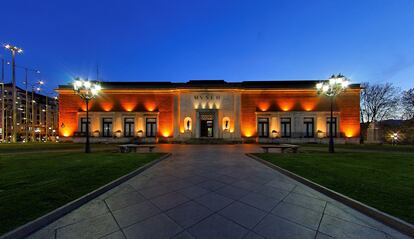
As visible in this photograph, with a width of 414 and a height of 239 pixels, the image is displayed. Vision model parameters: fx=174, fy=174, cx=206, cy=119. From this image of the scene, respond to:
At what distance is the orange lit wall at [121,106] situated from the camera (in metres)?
25.8

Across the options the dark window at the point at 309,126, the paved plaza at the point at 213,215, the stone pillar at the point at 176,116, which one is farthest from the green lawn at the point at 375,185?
the stone pillar at the point at 176,116

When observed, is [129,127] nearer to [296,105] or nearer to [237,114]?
[237,114]

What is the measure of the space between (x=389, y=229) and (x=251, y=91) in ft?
77.7

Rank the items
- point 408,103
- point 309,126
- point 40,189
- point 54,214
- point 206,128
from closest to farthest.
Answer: point 54,214 → point 40,189 → point 309,126 → point 408,103 → point 206,128

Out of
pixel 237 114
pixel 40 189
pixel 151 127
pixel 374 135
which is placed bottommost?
pixel 374 135

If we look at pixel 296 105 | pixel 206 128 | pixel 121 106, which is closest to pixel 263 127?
pixel 296 105

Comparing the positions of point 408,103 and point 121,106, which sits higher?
point 408,103

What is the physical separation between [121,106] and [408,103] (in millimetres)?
43078

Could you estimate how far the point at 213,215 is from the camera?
3811 millimetres

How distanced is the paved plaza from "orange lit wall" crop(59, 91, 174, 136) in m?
20.2

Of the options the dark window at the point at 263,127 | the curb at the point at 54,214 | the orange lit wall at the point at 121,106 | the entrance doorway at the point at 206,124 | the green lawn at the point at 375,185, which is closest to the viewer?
the curb at the point at 54,214

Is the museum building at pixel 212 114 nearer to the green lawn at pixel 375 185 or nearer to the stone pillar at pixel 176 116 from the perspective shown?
the stone pillar at pixel 176 116

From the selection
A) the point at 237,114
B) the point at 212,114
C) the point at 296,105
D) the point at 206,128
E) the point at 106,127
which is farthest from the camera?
the point at 206,128

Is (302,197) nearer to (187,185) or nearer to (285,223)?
(285,223)
